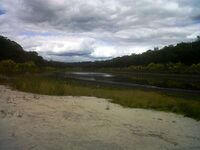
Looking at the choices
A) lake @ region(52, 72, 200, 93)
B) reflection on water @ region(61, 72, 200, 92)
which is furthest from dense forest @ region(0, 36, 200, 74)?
reflection on water @ region(61, 72, 200, 92)

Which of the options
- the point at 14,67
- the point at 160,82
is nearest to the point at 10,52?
the point at 14,67

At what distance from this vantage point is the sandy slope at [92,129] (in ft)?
37.0

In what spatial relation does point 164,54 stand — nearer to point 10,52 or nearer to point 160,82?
point 10,52

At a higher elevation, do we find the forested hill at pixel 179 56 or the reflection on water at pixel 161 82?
the forested hill at pixel 179 56

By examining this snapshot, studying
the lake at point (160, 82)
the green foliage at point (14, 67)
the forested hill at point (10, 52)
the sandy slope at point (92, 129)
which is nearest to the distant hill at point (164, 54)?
the forested hill at point (10, 52)

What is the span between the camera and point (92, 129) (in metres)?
13.5

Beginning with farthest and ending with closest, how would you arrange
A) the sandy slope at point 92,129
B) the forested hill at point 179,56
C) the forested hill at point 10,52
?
the forested hill at point 10,52 < the forested hill at point 179,56 < the sandy slope at point 92,129

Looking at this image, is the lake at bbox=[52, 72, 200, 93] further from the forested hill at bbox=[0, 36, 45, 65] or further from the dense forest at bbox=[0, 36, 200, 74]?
the forested hill at bbox=[0, 36, 45, 65]

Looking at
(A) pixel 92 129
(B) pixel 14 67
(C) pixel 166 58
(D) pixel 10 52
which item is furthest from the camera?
(D) pixel 10 52

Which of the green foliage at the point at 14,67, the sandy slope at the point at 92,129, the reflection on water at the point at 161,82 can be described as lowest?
the reflection on water at the point at 161,82

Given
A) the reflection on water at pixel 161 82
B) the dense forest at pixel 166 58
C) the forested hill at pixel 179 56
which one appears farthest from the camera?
the forested hill at pixel 179 56

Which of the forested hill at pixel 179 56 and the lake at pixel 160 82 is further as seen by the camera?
the forested hill at pixel 179 56

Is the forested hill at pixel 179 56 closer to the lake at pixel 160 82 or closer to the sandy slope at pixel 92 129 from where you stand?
the lake at pixel 160 82

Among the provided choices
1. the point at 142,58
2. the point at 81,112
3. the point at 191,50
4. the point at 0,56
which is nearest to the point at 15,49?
the point at 0,56
